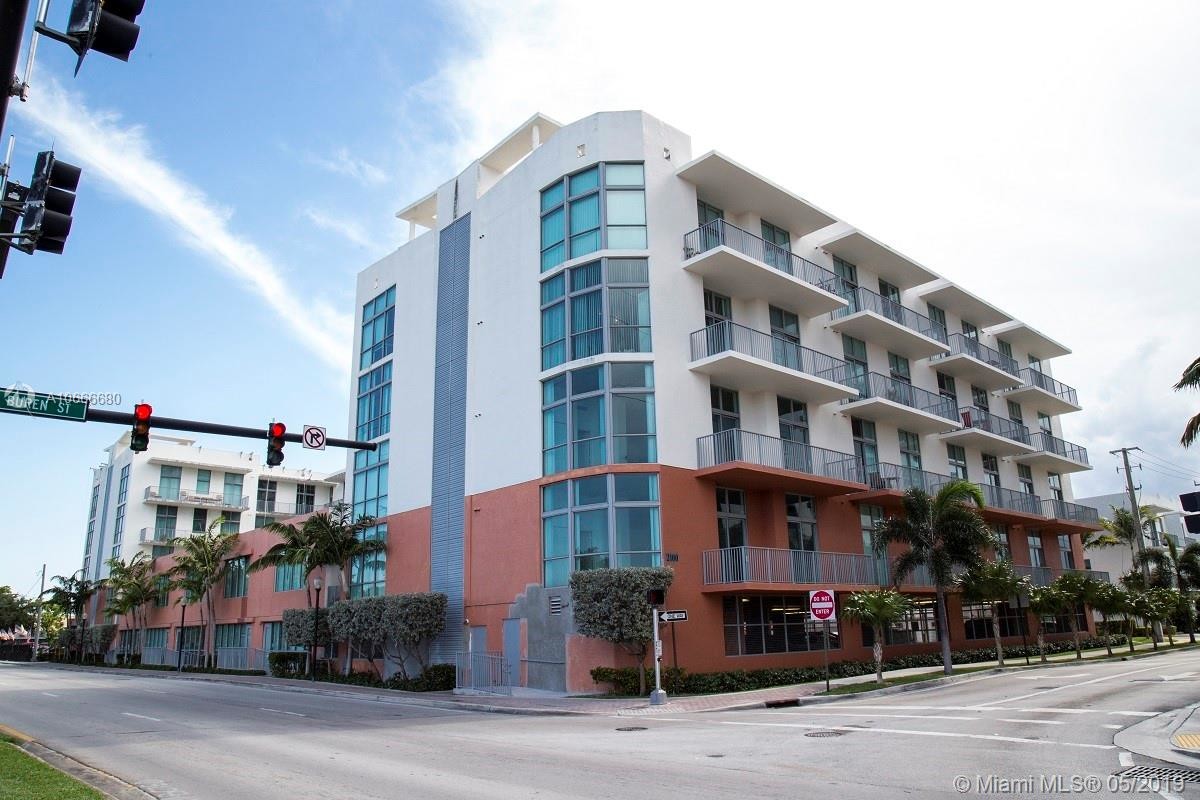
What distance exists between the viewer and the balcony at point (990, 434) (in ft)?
129

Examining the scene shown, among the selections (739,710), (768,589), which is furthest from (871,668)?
(739,710)

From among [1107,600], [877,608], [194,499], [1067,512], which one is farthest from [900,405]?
[194,499]

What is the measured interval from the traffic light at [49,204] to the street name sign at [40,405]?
542 cm

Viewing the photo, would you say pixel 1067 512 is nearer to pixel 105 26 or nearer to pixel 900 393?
pixel 900 393

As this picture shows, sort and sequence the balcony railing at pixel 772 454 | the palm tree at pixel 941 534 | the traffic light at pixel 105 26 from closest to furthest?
the traffic light at pixel 105 26
the balcony railing at pixel 772 454
the palm tree at pixel 941 534

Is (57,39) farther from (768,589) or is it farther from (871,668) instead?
(871,668)

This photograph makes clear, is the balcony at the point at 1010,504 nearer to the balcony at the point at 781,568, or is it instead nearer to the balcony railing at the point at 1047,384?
the balcony railing at the point at 1047,384

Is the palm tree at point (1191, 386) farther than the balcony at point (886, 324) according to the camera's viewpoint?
No

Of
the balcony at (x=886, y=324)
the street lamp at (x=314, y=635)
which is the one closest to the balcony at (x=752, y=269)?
the balcony at (x=886, y=324)

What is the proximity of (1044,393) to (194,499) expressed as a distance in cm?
6563

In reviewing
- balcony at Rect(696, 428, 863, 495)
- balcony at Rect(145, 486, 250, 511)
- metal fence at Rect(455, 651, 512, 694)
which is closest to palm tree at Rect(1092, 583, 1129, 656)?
balcony at Rect(696, 428, 863, 495)

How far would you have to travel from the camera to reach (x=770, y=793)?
30.3ft

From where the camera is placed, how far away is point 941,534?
28.5 metres

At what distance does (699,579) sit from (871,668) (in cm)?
840
